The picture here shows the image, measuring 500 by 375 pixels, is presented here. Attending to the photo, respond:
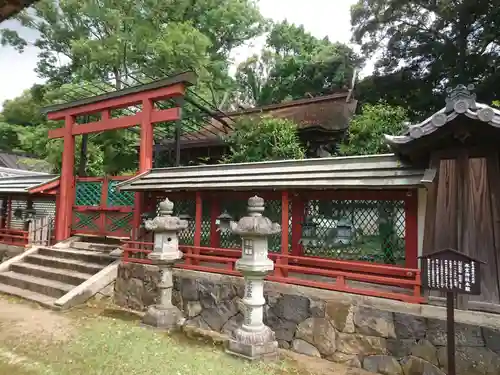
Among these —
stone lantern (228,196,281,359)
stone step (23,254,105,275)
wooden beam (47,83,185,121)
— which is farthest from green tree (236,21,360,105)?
stone lantern (228,196,281,359)

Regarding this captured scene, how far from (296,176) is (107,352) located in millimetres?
4156

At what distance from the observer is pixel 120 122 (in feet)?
35.0

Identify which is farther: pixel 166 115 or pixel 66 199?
pixel 66 199

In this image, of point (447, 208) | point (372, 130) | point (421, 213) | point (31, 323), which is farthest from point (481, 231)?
point (31, 323)

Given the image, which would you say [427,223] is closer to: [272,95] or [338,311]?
[338,311]

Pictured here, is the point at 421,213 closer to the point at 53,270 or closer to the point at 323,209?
the point at 323,209

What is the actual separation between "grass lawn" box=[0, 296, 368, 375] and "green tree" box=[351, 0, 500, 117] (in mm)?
15264

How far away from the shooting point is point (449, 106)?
14.9 feet

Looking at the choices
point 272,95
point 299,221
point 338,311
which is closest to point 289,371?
point 338,311

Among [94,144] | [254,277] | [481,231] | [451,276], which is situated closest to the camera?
[451,276]

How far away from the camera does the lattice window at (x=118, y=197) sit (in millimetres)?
10109

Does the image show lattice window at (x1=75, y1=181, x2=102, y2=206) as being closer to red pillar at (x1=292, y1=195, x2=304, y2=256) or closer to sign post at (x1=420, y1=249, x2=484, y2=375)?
red pillar at (x1=292, y1=195, x2=304, y2=256)

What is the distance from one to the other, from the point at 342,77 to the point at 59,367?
80.5 feet

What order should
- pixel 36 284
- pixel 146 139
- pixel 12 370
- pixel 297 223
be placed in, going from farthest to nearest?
A: pixel 146 139
pixel 36 284
pixel 297 223
pixel 12 370
